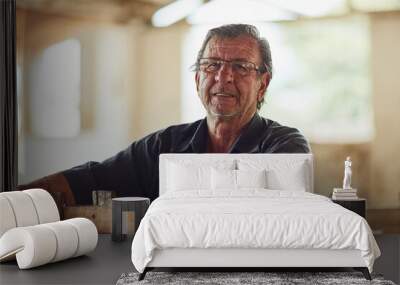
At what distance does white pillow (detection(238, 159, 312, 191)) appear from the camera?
6.85 metres

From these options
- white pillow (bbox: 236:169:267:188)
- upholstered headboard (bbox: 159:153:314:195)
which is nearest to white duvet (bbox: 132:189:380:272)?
white pillow (bbox: 236:169:267:188)

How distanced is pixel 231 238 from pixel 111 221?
118 inches

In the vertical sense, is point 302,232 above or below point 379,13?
below

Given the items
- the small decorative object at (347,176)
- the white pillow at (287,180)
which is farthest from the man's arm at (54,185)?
the small decorative object at (347,176)

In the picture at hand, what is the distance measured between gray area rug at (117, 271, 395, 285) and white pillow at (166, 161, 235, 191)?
1.76 meters

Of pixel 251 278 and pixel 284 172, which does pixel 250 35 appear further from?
pixel 251 278

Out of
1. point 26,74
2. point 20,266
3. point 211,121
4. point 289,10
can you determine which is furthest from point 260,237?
point 26,74

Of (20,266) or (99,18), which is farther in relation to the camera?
(99,18)

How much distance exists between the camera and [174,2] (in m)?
7.57

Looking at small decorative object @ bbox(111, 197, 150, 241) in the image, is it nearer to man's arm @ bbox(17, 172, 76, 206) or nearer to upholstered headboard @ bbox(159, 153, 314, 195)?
upholstered headboard @ bbox(159, 153, 314, 195)

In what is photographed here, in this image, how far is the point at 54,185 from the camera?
763 centimetres

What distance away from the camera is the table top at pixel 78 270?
16.4 feet

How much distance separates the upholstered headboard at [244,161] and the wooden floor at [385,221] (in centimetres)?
82

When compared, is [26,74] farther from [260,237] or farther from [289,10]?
[260,237]
